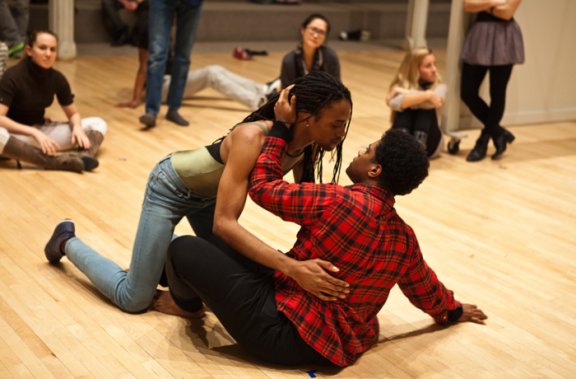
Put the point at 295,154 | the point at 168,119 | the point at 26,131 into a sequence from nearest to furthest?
the point at 295,154
the point at 26,131
the point at 168,119

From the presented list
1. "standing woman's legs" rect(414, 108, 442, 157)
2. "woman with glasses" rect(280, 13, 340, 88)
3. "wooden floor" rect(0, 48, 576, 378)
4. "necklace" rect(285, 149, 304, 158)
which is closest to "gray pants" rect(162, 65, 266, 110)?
"wooden floor" rect(0, 48, 576, 378)

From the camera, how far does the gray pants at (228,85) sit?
6.17 m

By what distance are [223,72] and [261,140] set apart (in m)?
3.80

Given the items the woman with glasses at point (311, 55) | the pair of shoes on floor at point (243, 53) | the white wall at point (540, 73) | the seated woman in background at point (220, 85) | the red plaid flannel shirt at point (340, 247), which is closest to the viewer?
the red plaid flannel shirt at point (340, 247)

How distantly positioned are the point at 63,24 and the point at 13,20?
1.34 ft

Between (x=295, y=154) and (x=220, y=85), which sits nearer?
(x=295, y=154)

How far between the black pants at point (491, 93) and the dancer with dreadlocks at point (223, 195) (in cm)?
275

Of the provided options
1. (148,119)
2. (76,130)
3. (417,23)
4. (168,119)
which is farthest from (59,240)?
(417,23)

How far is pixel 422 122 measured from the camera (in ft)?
16.8

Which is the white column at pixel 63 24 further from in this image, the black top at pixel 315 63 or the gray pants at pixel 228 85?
the black top at pixel 315 63

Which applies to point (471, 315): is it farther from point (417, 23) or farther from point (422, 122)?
point (417, 23)

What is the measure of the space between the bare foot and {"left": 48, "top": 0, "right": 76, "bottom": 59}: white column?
4.78 meters

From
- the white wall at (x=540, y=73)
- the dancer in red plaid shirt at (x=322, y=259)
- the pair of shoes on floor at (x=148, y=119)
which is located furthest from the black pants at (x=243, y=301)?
the white wall at (x=540, y=73)

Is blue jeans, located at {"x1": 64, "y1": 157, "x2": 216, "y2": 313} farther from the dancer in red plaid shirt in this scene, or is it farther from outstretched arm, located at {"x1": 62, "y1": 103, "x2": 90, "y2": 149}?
outstretched arm, located at {"x1": 62, "y1": 103, "x2": 90, "y2": 149}
